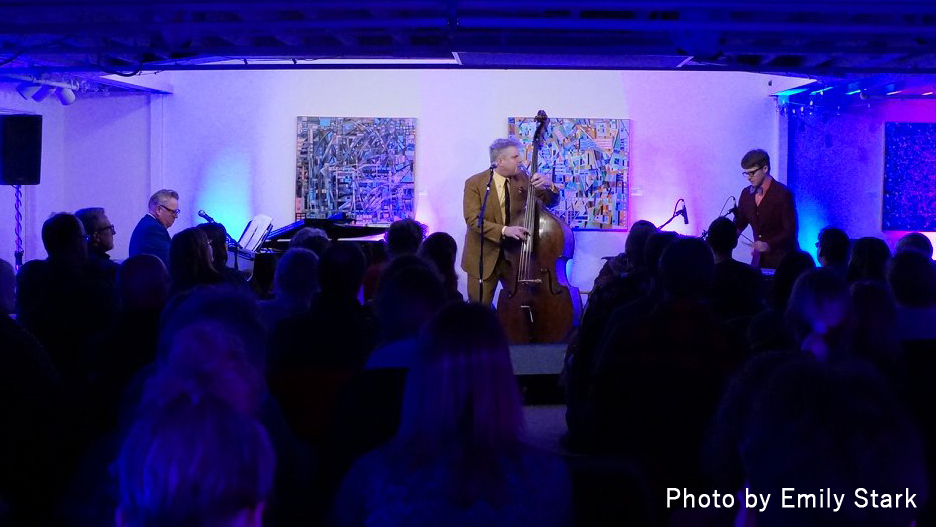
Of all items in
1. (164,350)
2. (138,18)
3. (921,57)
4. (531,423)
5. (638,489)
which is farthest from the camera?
(921,57)

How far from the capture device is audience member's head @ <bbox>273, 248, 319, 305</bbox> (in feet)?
12.5

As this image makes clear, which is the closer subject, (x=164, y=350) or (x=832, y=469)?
(x=832, y=469)

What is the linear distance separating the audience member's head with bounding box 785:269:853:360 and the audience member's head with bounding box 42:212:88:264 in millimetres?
3301

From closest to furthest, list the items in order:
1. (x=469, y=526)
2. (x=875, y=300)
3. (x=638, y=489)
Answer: (x=469, y=526) < (x=638, y=489) < (x=875, y=300)

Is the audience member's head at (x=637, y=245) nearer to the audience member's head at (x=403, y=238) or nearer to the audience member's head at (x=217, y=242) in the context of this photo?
the audience member's head at (x=403, y=238)

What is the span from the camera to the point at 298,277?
12.5 feet

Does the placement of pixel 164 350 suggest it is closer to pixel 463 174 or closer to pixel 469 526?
pixel 469 526

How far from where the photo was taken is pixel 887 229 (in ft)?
34.7

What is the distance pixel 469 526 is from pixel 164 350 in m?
1.15

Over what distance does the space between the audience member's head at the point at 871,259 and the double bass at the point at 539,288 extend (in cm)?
205

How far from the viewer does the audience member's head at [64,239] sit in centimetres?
436

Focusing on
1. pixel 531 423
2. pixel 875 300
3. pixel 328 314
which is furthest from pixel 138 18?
pixel 875 300

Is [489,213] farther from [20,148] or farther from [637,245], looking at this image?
[20,148]

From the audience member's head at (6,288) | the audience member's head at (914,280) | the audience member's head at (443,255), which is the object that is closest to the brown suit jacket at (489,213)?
the audience member's head at (443,255)
